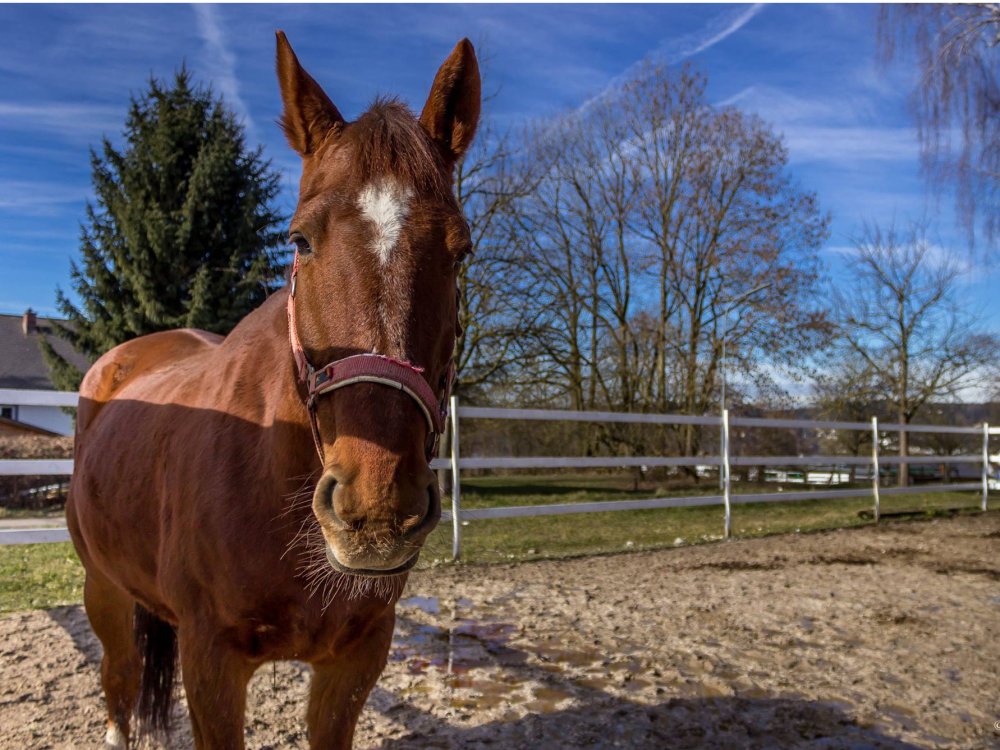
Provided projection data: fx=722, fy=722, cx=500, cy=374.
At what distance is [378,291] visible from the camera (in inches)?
55.1

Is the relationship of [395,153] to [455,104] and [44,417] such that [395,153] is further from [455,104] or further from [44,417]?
[44,417]

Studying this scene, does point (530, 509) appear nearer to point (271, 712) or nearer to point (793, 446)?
point (271, 712)

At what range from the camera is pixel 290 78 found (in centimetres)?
170

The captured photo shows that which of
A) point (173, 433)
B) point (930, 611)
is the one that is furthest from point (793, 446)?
point (173, 433)

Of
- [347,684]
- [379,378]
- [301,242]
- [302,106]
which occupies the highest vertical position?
[302,106]

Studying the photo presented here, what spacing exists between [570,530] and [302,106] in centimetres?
849

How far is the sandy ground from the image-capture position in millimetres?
3000

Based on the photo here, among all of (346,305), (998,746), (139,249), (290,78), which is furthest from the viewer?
(139,249)

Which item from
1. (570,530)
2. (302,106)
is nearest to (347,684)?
(302,106)

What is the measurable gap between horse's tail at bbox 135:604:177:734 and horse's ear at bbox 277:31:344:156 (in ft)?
6.60

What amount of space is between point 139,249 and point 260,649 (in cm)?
1384

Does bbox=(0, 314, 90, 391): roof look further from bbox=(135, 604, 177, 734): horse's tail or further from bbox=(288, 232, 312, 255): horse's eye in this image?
bbox=(288, 232, 312, 255): horse's eye

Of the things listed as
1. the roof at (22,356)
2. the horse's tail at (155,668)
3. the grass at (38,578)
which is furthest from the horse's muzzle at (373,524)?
the roof at (22,356)

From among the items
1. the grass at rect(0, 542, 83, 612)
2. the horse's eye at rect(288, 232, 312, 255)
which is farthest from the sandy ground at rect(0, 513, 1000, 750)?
the horse's eye at rect(288, 232, 312, 255)
